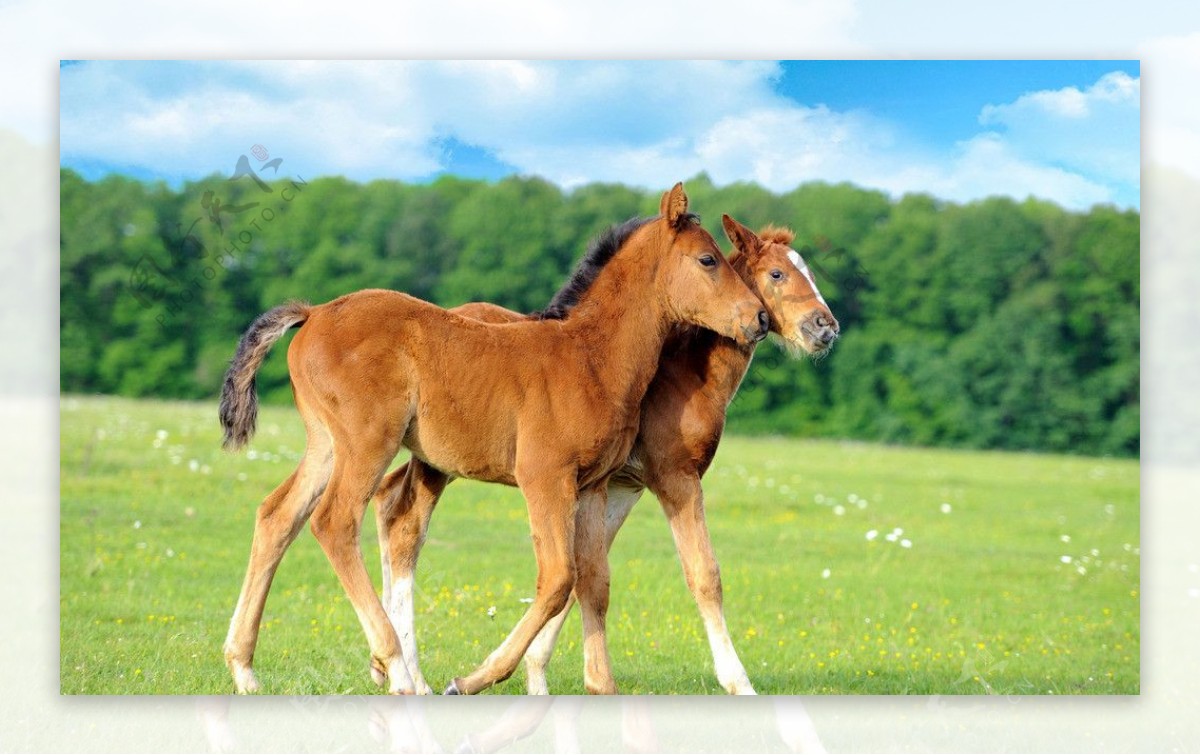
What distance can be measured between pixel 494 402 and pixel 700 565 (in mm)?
1078

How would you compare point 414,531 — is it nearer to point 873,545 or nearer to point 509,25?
point 509,25

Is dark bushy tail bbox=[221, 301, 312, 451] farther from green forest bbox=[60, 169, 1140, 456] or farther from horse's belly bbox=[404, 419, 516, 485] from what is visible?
green forest bbox=[60, 169, 1140, 456]

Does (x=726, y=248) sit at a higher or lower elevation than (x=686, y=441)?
higher

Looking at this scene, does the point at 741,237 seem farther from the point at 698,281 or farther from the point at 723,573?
the point at 723,573

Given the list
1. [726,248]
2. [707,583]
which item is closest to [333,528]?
[707,583]

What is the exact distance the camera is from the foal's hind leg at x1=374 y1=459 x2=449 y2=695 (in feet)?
19.8

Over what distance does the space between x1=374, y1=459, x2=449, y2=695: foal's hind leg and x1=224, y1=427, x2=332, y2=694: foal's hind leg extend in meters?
0.50

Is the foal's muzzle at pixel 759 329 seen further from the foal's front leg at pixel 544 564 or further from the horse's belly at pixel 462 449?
the horse's belly at pixel 462 449

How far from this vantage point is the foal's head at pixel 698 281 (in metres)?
5.66

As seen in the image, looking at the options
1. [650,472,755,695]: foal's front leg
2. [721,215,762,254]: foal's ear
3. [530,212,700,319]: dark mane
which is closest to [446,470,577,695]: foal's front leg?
[650,472,755,695]: foal's front leg

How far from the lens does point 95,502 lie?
9.84 m

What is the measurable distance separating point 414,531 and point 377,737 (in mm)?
883

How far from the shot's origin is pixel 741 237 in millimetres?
6148

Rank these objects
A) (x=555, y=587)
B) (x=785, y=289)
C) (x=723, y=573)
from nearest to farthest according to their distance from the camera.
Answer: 1. (x=555, y=587)
2. (x=785, y=289)
3. (x=723, y=573)
